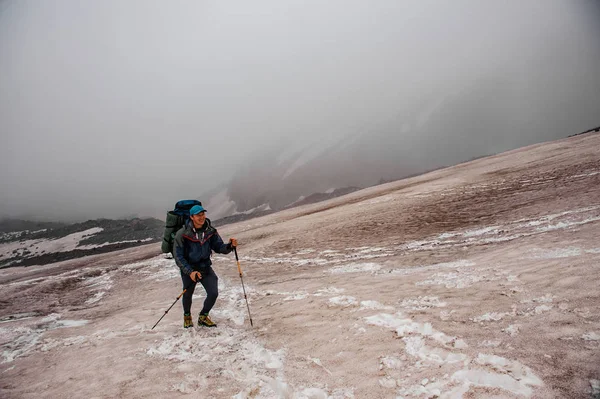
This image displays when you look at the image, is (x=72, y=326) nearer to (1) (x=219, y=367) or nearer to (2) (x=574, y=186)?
(1) (x=219, y=367)

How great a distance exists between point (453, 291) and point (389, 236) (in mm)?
10574

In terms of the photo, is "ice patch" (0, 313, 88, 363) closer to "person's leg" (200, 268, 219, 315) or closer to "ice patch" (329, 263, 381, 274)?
"person's leg" (200, 268, 219, 315)

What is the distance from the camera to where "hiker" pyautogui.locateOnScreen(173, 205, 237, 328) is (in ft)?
24.5

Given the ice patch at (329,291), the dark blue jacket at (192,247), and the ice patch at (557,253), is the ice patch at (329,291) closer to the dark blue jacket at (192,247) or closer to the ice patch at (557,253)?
the dark blue jacket at (192,247)

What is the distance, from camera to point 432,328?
6.14m

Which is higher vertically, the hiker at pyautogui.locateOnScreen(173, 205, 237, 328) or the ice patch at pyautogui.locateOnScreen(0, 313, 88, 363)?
the hiker at pyautogui.locateOnScreen(173, 205, 237, 328)

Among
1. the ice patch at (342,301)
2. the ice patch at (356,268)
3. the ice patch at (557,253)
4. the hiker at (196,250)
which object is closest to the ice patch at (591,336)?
the ice patch at (557,253)

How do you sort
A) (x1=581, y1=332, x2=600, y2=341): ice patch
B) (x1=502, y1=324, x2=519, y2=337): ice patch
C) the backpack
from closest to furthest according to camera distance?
1. (x1=581, y1=332, x2=600, y2=341): ice patch
2. (x1=502, y1=324, x2=519, y2=337): ice patch
3. the backpack

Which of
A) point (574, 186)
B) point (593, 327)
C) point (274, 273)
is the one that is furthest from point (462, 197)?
point (593, 327)

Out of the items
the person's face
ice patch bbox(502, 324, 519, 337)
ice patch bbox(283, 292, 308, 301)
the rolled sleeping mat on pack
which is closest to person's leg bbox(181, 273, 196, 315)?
the rolled sleeping mat on pack

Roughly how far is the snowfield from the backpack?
8.94 ft

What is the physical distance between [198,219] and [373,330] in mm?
5026

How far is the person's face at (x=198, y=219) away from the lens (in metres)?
7.39

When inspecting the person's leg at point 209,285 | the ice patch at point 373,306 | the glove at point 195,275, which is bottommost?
the ice patch at point 373,306
